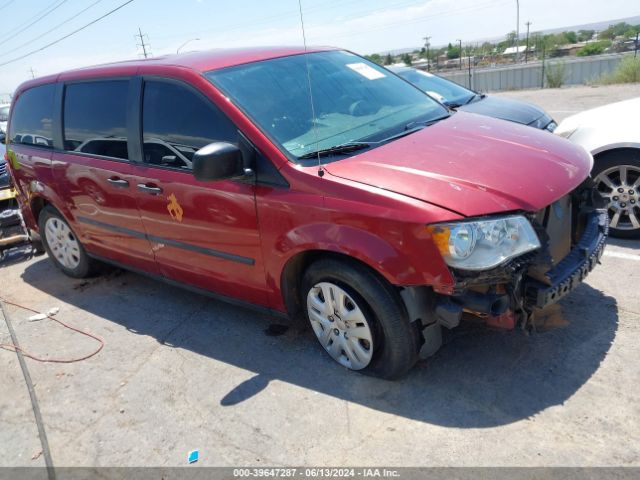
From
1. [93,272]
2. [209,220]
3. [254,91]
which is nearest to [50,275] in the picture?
[93,272]

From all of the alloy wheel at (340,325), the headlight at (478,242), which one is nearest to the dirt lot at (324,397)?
the alloy wheel at (340,325)

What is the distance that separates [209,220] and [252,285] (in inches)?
19.5

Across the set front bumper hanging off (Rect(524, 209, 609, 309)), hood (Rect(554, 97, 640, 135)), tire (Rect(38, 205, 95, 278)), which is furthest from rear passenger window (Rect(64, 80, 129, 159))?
hood (Rect(554, 97, 640, 135))

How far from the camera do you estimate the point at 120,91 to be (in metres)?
3.94

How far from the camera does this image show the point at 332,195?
2.79 metres

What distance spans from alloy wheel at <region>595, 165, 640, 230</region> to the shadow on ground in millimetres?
1038

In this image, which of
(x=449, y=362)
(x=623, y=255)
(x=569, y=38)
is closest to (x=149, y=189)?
(x=449, y=362)

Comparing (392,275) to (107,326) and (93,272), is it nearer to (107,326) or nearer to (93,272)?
(107,326)

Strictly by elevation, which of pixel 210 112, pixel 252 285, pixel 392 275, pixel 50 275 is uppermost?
pixel 210 112

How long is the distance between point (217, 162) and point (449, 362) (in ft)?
5.76

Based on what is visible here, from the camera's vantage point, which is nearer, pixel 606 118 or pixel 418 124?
pixel 418 124

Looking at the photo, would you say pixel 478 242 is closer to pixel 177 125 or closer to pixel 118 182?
pixel 177 125

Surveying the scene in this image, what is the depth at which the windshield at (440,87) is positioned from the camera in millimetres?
6879

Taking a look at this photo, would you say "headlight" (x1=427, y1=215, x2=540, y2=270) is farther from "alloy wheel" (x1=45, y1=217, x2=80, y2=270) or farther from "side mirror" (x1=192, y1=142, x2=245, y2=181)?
"alloy wheel" (x1=45, y1=217, x2=80, y2=270)
